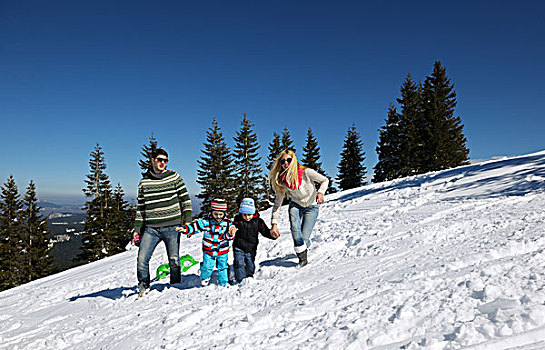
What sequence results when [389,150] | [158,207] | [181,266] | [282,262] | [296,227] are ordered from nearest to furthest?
[158,207] → [296,227] → [282,262] → [181,266] → [389,150]

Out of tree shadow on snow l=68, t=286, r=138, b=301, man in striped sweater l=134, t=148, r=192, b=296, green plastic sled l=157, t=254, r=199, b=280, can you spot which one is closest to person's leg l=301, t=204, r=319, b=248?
man in striped sweater l=134, t=148, r=192, b=296

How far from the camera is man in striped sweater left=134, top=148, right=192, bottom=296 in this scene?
Answer: 4.96 meters

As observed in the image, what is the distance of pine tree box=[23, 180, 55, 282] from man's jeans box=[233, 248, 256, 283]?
3600 centimetres

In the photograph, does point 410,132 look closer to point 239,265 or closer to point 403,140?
point 403,140

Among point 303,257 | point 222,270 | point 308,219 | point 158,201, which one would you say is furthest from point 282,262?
point 158,201

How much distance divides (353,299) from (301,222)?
2187 mm

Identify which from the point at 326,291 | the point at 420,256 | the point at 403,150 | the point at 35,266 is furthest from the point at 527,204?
the point at 35,266

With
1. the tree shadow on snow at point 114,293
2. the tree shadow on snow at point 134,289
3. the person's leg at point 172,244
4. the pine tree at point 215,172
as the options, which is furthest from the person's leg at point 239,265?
the pine tree at point 215,172

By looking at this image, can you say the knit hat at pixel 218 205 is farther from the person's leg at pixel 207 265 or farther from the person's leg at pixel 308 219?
the person's leg at pixel 308 219

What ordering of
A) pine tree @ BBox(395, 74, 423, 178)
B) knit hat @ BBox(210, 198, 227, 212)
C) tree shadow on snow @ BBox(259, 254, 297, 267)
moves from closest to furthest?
1. knit hat @ BBox(210, 198, 227, 212)
2. tree shadow on snow @ BBox(259, 254, 297, 267)
3. pine tree @ BBox(395, 74, 423, 178)

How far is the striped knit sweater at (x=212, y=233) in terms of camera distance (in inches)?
203

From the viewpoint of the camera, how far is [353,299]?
3289mm

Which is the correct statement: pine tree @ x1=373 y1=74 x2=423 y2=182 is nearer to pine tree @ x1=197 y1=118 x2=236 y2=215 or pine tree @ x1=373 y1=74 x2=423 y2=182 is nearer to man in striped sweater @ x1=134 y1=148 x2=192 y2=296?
pine tree @ x1=197 y1=118 x2=236 y2=215

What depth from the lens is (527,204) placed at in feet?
21.4
